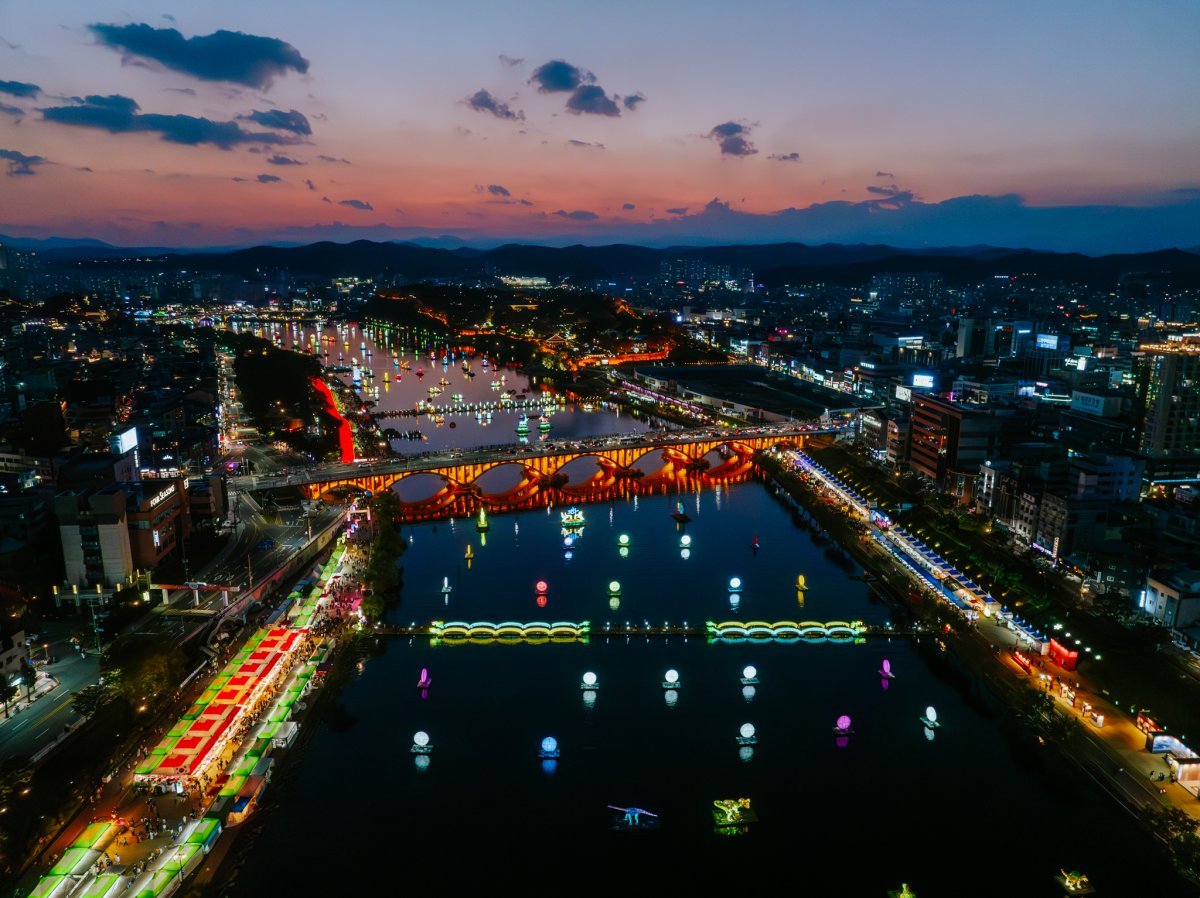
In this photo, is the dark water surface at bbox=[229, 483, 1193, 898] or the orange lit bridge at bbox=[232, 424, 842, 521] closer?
the dark water surface at bbox=[229, 483, 1193, 898]

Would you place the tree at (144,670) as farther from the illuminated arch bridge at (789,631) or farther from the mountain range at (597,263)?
the mountain range at (597,263)

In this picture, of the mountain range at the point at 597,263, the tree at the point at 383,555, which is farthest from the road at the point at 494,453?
the mountain range at the point at 597,263

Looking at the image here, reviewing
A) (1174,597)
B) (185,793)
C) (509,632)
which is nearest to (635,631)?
(509,632)

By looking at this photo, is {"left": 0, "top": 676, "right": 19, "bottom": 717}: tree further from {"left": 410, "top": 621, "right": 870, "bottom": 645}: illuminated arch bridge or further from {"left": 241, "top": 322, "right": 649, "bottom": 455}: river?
{"left": 241, "top": 322, "right": 649, "bottom": 455}: river

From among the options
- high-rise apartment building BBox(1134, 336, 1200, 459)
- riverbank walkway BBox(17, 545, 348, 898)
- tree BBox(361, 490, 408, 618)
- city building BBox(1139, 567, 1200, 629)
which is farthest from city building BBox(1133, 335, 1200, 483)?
riverbank walkway BBox(17, 545, 348, 898)

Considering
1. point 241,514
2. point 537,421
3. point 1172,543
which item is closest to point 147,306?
point 537,421

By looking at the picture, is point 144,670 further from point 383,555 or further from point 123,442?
point 123,442
